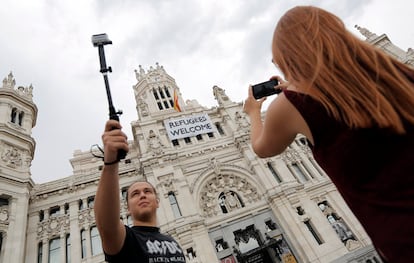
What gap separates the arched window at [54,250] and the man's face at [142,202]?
16784mm

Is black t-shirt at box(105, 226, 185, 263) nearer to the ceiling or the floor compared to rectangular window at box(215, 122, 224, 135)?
nearer to the floor

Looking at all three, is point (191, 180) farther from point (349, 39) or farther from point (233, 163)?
point (349, 39)

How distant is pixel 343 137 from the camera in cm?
→ 120

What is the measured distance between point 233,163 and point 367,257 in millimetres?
11197

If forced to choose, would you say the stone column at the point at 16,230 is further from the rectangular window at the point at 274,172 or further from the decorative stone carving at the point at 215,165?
the rectangular window at the point at 274,172

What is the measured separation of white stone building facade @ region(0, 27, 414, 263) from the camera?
1512 centimetres

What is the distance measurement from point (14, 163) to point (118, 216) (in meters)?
19.3

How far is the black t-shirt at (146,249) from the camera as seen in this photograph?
1.85 meters

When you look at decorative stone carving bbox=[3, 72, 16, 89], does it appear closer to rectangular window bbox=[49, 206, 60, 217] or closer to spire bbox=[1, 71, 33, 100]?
spire bbox=[1, 71, 33, 100]

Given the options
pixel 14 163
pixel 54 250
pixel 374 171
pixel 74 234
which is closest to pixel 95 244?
pixel 74 234

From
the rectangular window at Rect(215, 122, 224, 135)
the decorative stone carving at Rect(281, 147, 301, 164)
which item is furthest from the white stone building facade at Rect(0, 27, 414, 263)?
the rectangular window at Rect(215, 122, 224, 135)

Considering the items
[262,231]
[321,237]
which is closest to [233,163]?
[262,231]

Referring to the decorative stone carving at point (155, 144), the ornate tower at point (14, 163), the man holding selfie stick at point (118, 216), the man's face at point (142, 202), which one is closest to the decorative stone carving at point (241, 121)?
the decorative stone carving at point (155, 144)

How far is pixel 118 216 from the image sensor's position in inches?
64.4
